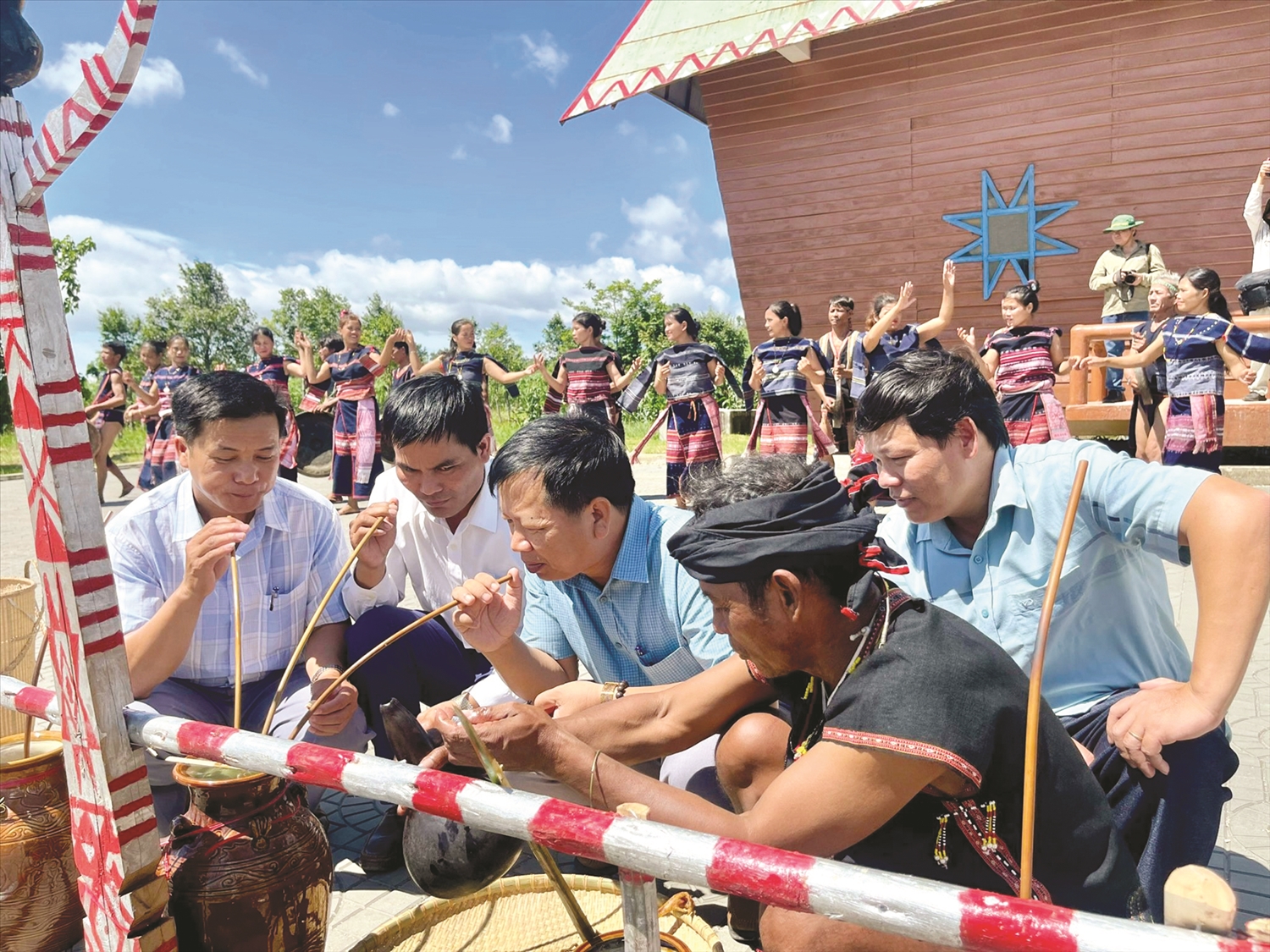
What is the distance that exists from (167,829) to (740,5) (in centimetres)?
1091

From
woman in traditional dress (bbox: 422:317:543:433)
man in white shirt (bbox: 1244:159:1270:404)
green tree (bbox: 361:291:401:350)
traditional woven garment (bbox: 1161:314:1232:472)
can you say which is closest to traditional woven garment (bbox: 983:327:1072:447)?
traditional woven garment (bbox: 1161:314:1232:472)

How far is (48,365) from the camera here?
1305mm

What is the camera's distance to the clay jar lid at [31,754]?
70.2 inches

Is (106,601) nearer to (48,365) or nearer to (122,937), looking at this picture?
(48,365)

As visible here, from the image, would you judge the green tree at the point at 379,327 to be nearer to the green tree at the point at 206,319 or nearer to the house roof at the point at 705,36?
the green tree at the point at 206,319

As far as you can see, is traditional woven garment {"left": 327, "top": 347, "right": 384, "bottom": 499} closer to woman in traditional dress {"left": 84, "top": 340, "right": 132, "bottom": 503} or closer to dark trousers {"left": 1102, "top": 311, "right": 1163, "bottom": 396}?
woman in traditional dress {"left": 84, "top": 340, "right": 132, "bottom": 503}

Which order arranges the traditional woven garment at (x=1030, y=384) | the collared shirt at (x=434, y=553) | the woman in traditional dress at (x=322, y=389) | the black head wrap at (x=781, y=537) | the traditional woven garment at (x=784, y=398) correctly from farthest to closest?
1. the woman in traditional dress at (x=322, y=389)
2. the traditional woven garment at (x=784, y=398)
3. the traditional woven garment at (x=1030, y=384)
4. the collared shirt at (x=434, y=553)
5. the black head wrap at (x=781, y=537)

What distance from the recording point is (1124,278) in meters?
8.70

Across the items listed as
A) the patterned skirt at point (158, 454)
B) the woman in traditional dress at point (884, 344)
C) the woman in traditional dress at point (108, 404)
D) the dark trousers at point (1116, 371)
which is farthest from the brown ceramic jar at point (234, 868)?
the woman in traditional dress at point (108, 404)

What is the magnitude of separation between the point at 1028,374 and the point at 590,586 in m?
5.30

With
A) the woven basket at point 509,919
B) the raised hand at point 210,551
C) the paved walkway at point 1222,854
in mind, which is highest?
the raised hand at point 210,551

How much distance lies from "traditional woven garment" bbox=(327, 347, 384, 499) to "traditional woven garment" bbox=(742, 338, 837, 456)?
11.4 ft

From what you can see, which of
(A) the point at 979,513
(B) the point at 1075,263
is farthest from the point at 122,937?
(B) the point at 1075,263

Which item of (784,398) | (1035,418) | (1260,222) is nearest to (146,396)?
(784,398)
